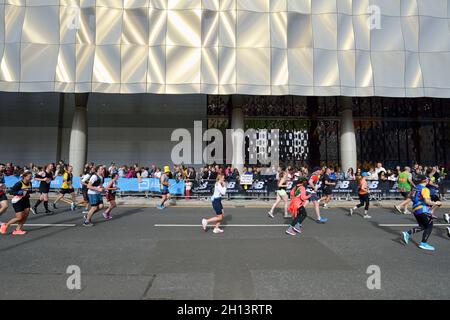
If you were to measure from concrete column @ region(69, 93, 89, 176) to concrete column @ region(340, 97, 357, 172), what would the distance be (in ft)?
60.7

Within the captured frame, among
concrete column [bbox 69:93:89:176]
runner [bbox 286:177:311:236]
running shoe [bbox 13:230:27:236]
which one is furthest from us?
concrete column [bbox 69:93:89:176]

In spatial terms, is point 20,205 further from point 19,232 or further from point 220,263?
point 220,263

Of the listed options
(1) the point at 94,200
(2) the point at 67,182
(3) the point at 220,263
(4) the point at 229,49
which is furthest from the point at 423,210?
(4) the point at 229,49

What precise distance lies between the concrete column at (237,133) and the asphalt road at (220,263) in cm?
1077

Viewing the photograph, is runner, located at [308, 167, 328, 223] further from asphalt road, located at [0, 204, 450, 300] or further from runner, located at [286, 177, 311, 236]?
runner, located at [286, 177, 311, 236]

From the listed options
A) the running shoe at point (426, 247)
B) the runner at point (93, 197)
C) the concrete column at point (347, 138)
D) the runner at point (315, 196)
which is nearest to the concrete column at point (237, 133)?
the concrete column at point (347, 138)

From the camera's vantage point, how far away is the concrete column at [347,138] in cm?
1973

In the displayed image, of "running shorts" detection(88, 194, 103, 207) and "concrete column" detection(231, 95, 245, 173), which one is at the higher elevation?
"concrete column" detection(231, 95, 245, 173)

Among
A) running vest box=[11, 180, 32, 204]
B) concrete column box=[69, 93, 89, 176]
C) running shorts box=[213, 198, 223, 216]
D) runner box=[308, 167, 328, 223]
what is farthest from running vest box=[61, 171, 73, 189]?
runner box=[308, 167, 328, 223]

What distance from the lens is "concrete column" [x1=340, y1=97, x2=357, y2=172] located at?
64.7ft

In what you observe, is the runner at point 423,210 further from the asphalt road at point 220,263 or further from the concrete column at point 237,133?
the concrete column at point 237,133

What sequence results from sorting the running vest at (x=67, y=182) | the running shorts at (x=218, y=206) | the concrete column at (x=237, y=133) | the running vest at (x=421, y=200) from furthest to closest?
the concrete column at (x=237, y=133) → the running vest at (x=67, y=182) → the running shorts at (x=218, y=206) → the running vest at (x=421, y=200)

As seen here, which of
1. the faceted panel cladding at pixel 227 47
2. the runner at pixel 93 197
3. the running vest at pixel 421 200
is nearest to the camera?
the running vest at pixel 421 200

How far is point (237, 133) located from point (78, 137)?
11095 mm
